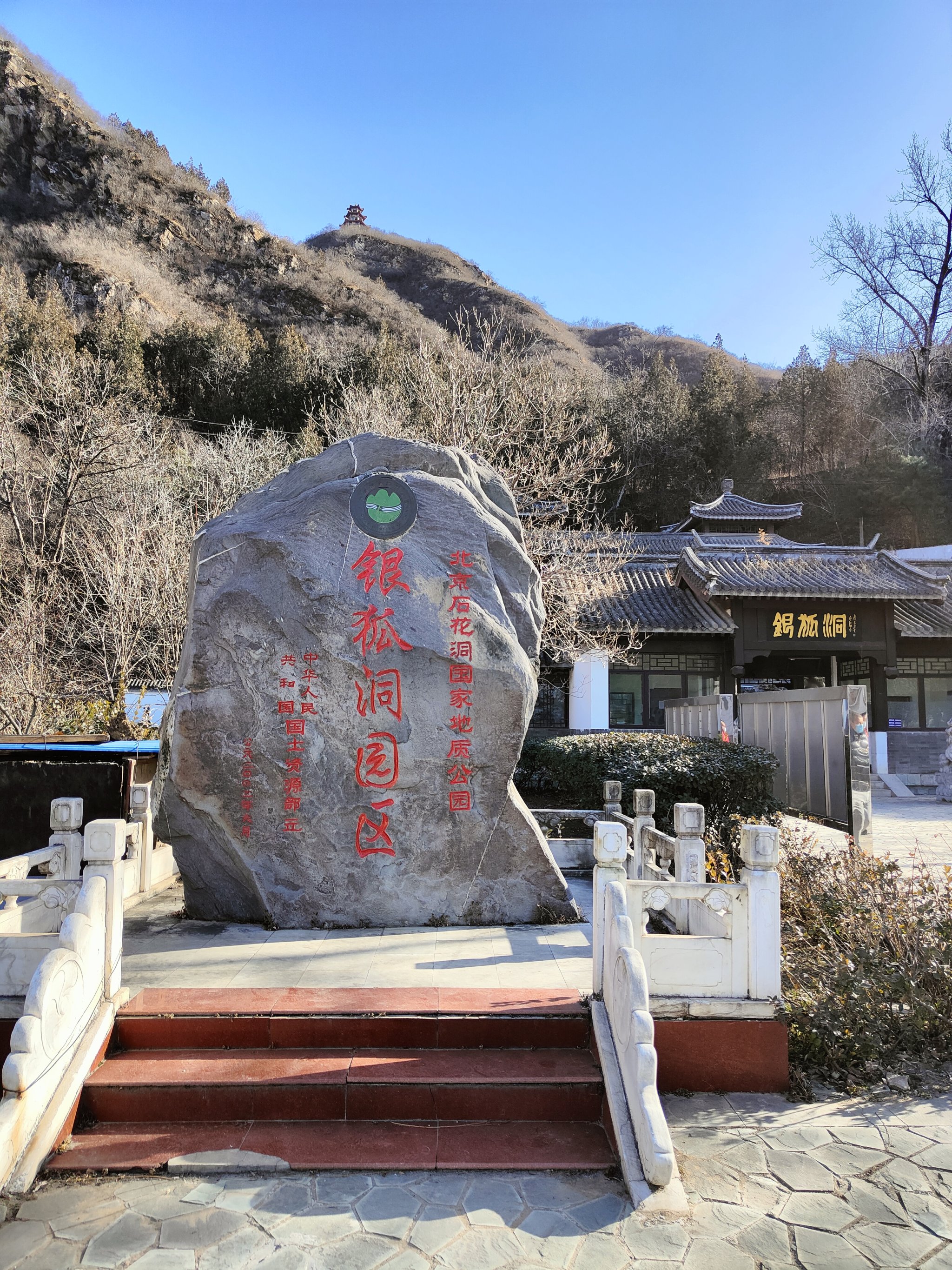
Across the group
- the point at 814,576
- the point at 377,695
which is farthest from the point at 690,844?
the point at 814,576

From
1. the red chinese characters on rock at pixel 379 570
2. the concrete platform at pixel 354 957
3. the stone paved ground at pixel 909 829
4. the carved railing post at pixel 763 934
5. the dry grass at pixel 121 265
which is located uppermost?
the dry grass at pixel 121 265

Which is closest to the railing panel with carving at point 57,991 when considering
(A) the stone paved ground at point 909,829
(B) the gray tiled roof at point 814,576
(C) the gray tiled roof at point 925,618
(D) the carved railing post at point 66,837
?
(D) the carved railing post at point 66,837

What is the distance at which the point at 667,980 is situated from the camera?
3.44 m

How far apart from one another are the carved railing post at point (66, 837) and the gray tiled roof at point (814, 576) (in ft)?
43.9

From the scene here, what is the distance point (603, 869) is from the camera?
→ 3660mm

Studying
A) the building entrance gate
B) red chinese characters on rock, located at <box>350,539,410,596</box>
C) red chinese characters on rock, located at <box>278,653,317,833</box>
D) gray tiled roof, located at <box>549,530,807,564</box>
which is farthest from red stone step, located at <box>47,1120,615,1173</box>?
gray tiled roof, located at <box>549,530,807,564</box>

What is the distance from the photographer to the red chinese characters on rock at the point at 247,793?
488 cm

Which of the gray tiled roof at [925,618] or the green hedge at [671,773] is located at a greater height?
Answer: the gray tiled roof at [925,618]

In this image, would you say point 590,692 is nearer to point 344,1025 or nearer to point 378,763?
point 378,763

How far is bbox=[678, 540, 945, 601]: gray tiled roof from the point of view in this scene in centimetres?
1619

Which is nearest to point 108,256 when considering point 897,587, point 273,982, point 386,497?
point 897,587

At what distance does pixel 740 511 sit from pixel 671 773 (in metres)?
19.7

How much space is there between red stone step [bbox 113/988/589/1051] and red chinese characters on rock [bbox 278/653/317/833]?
4.78 feet

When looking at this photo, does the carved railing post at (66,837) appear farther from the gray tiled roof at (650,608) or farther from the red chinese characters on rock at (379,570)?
the gray tiled roof at (650,608)
